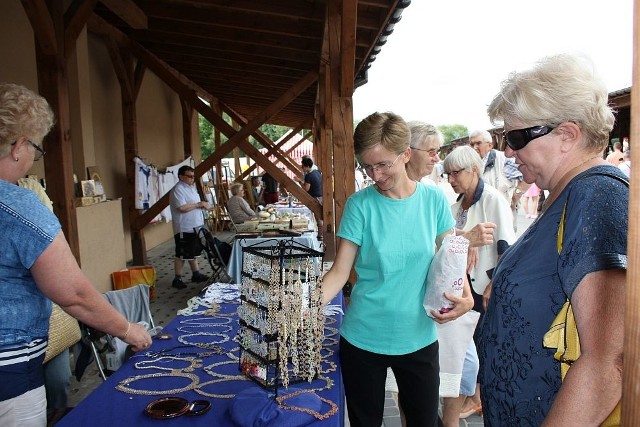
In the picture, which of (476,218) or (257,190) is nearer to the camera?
(476,218)

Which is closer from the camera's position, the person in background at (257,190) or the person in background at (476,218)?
the person in background at (476,218)

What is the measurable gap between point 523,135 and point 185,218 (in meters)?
5.79

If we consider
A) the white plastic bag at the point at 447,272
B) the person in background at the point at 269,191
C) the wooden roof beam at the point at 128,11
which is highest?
the wooden roof beam at the point at 128,11

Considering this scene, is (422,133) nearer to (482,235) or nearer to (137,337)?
(482,235)

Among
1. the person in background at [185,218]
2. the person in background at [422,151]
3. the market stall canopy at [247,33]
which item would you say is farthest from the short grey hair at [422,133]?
the person in background at [185,218]

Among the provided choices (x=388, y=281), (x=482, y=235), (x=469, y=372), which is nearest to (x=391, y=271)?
(x=388, y=281)

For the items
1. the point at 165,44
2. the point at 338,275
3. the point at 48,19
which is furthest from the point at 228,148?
the point at 338,275

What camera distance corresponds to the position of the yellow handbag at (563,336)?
92cm

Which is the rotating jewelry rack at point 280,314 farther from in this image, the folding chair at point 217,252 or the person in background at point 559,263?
the folding chair at point 217,252

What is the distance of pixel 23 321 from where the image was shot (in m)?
1.45

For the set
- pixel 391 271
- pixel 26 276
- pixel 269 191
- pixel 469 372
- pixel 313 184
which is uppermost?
pixel 313 184

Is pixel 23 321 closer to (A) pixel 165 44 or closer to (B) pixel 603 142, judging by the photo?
(B) pixel 603 142

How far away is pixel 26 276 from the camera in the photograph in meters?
1.44

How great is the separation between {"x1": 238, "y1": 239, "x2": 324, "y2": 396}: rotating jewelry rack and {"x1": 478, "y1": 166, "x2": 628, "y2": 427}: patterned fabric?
1.81 feet
